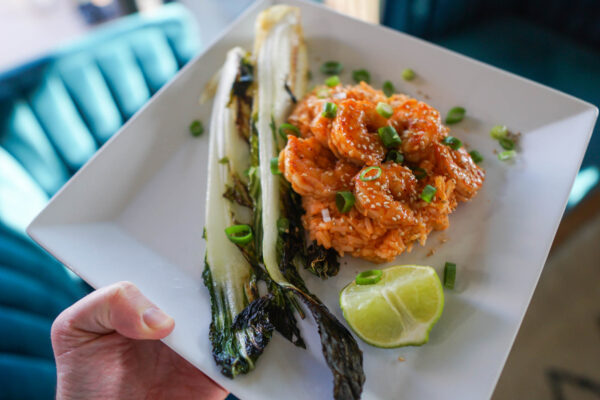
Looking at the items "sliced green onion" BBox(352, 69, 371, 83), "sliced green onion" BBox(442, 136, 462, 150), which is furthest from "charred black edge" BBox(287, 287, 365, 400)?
"sliced green onion" BBox(352, 69, 371, 83)

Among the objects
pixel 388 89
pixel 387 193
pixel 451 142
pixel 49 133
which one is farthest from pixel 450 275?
pixel 49 133

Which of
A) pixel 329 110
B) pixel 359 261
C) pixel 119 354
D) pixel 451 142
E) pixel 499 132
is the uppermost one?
pixel 329 110

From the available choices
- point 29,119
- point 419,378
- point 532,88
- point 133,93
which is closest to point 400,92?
point 532,88

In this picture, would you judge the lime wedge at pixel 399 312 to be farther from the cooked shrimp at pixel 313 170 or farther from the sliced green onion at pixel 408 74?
the sliced green onion at pixel 408 74

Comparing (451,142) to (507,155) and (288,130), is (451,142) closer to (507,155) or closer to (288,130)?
(507,155)

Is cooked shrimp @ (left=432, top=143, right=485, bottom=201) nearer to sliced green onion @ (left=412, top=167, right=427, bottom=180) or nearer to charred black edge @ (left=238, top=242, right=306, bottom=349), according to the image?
sliced green onion @ (left=412, top=167, right=427, bottom=180)

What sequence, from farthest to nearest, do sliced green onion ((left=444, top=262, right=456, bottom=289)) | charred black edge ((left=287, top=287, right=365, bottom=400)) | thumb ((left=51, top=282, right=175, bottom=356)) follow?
sliced green onion ((left=444, top=262, right=456, bottom=289)) → thumb ((left=51, top=282, right=175, bottom=356)) → charred black edge ((left=287, top=287, right=365, bottom=400))

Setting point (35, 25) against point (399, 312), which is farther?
point (35, 25)
